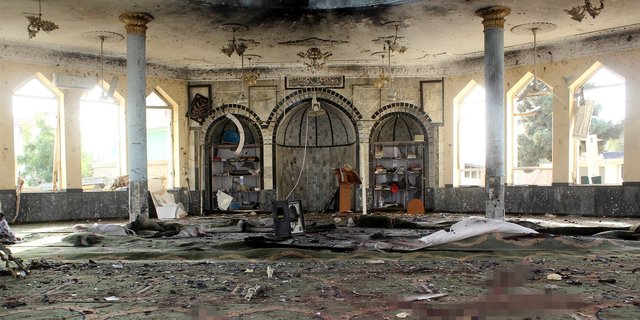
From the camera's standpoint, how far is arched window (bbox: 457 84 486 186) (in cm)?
1340

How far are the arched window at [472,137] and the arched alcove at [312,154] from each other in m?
3.05

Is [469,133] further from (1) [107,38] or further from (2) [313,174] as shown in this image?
(1) [107,38]

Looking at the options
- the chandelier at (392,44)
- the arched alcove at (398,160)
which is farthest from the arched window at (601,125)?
the chandelier at (392,44)

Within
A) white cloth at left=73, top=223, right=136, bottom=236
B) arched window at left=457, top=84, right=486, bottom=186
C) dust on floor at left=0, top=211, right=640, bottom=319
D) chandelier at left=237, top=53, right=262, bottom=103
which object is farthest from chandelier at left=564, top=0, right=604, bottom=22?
white cloth at left=73, top=223, right=136, bottom=236

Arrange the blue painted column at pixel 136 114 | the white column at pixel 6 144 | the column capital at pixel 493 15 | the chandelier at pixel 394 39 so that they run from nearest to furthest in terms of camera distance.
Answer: the column capital at pixel 493 15 < the blue painted column at pixel 136 114 < the chandelier at pixel 394 39 < the white column at pixel 6 144

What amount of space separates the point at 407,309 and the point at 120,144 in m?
10.8

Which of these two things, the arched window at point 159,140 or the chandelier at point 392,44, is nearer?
the chandelier at point 392,44

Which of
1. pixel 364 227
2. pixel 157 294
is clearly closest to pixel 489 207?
pixel 364 227

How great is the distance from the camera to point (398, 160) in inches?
559

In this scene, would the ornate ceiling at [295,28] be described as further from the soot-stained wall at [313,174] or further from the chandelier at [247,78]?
the soot-stained wall at [313,174]

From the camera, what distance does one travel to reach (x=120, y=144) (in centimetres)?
1281

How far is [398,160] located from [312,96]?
113 inches

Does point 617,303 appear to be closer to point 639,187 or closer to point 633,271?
point 633,271

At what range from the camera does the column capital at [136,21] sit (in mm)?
8812
